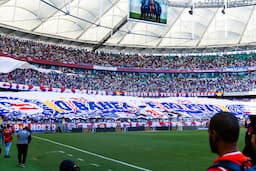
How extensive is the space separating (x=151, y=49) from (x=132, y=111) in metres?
34.1

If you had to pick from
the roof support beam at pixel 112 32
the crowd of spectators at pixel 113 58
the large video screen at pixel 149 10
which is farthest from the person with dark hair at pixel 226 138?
the crowd of spectators at pixel 113 58

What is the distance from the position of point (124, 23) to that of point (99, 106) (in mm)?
15700

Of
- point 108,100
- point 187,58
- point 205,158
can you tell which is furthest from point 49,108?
point 187,58

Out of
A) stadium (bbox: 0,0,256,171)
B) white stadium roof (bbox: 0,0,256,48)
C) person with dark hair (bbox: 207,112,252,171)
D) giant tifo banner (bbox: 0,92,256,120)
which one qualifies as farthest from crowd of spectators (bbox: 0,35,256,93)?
person with dark hair (bbox: 207,112,252,171)

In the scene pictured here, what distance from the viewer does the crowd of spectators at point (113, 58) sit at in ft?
216

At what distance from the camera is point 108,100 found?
5272 cm

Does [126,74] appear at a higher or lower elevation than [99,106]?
higher

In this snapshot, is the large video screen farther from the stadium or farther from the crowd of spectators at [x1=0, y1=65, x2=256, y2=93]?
the crowd of spectators at [x1=0, y1=65, x2=256, y2=93]

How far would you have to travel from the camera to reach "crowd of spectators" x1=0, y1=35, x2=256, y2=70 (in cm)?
6588

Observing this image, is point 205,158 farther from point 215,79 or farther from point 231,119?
point 215,79

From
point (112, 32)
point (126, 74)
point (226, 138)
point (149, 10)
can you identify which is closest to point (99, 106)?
point (112, 32)

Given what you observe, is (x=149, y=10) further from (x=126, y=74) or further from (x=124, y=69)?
(x=126, y=74)

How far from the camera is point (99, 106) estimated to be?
50.4 metres

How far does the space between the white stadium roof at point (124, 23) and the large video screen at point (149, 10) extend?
Result: 15274 mm
